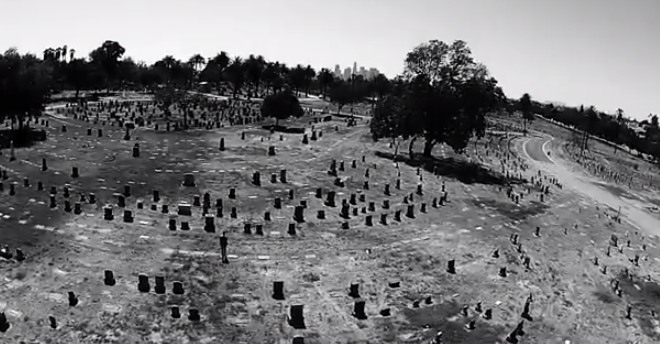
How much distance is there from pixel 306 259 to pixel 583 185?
158 feet

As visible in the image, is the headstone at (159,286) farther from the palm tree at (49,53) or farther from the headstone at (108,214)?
the palm tree at (49,53)

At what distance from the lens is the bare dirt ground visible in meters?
19.6

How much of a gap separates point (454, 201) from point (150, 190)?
2413cm

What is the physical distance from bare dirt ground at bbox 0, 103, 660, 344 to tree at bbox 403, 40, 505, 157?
9326 mm

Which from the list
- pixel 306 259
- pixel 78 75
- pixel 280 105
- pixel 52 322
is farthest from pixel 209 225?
pixel 78 75

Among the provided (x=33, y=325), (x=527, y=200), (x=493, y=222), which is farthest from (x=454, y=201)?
(x=33, y=325)

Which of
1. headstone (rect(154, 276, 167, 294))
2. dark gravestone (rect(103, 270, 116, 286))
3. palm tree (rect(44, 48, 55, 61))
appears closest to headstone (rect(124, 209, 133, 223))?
dark gravestone (rect(103, 270, 116, 286))

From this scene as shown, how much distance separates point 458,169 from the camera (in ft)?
183

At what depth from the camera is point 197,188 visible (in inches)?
1436

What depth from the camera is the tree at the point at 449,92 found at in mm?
55969

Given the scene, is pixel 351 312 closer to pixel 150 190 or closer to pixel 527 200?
pixel 150 190

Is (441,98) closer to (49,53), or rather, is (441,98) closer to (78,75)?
(78,75)

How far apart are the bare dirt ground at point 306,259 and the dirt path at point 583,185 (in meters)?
1.27

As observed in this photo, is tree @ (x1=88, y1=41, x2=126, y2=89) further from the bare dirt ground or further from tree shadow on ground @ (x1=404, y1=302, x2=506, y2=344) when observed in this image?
tree shadow on ground @ (x1=404, y1=302, x2=506, y2=344)
